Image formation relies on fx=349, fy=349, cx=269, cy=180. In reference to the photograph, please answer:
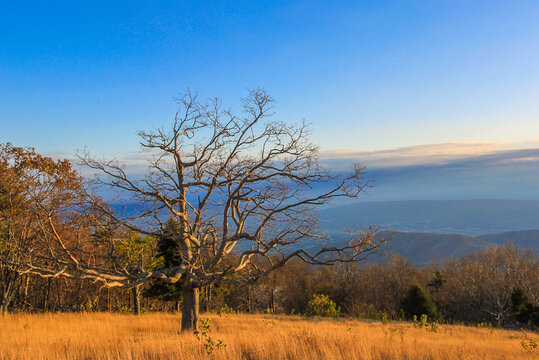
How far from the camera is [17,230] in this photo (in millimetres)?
15656

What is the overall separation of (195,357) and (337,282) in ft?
175

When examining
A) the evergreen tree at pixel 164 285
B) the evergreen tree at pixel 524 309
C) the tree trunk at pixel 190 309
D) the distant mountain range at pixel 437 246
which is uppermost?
the tree trunk at pixel 190 309

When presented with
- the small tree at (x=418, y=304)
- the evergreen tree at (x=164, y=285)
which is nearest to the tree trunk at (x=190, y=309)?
the evergreen tree at (x=164, y=285)

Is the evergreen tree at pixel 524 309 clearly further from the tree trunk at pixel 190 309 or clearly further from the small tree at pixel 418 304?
the tree trunk at pixel 190 309

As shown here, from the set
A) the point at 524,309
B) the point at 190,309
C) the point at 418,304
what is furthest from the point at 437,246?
the point at 190,309

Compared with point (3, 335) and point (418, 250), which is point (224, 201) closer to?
point (3, 335)

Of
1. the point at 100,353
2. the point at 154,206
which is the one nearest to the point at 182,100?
the point at 154,206

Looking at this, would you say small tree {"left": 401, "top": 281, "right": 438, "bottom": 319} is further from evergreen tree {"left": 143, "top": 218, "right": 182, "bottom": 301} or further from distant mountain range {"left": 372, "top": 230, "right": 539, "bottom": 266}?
distant mountain range {"left": 372, "top": 230, "right": 539, "bottom": 266}

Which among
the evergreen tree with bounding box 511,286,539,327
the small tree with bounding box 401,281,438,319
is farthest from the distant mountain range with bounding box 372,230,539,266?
the small tree with bounding box 401,281,438,319

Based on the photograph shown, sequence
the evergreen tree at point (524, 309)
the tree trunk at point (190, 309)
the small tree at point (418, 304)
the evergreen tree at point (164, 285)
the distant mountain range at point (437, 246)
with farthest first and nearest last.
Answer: the distant mountain range at point (437, 246), the small tree at point (418, 304), the evergreen tree at point (524, 309), the evergreen tree at point (164, 285), the tree trunk at point (190, 309)

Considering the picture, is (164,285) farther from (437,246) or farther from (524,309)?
(437,246)

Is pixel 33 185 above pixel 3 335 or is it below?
above

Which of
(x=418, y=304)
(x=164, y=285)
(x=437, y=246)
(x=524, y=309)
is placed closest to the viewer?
Answer: (x=164, y=285)

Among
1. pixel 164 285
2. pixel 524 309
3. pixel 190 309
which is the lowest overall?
pixel 524 309
